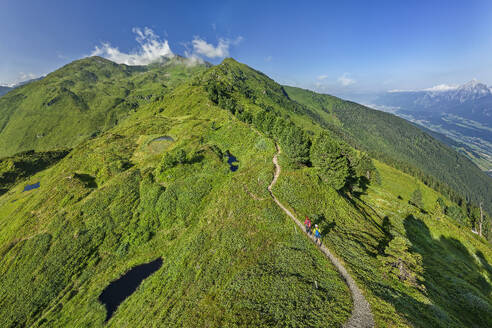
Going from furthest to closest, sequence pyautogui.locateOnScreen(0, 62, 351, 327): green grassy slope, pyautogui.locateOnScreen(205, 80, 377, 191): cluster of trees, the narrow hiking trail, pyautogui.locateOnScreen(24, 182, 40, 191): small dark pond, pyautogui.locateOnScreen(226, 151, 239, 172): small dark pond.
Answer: pyautogui.locateOnScreen(24, 182, 40, 191): small dark pond
pyautogui.locateOnScreen(226, 151, 239, 172): small dark pond
pyautogui.locateOnScreen(205, 80, 377, 191): cluster of trees
pyautogui.locateOnScreen(0, 62, 351, 327): green grassy slope
the narrow hiking trail

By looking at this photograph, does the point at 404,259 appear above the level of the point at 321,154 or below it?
below

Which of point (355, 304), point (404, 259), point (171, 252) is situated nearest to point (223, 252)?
point (171, 252)

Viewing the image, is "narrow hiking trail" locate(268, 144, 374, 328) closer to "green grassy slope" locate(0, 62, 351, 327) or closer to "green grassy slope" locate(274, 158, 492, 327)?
"green grassy slope" locate(274, 158, 492, 327)

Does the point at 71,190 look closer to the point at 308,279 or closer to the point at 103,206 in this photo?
the point at 103,206

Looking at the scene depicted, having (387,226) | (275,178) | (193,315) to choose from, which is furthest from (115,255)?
(387,226)

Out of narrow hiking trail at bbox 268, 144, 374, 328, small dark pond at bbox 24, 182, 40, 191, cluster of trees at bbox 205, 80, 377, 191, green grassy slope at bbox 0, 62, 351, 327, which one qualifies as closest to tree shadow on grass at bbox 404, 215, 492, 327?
narrow hiking trail at bbox 268, 144, 374, 328

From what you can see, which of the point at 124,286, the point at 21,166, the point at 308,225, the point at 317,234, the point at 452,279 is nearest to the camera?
the point at 317,234

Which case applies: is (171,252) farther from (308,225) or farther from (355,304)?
(355,304)
